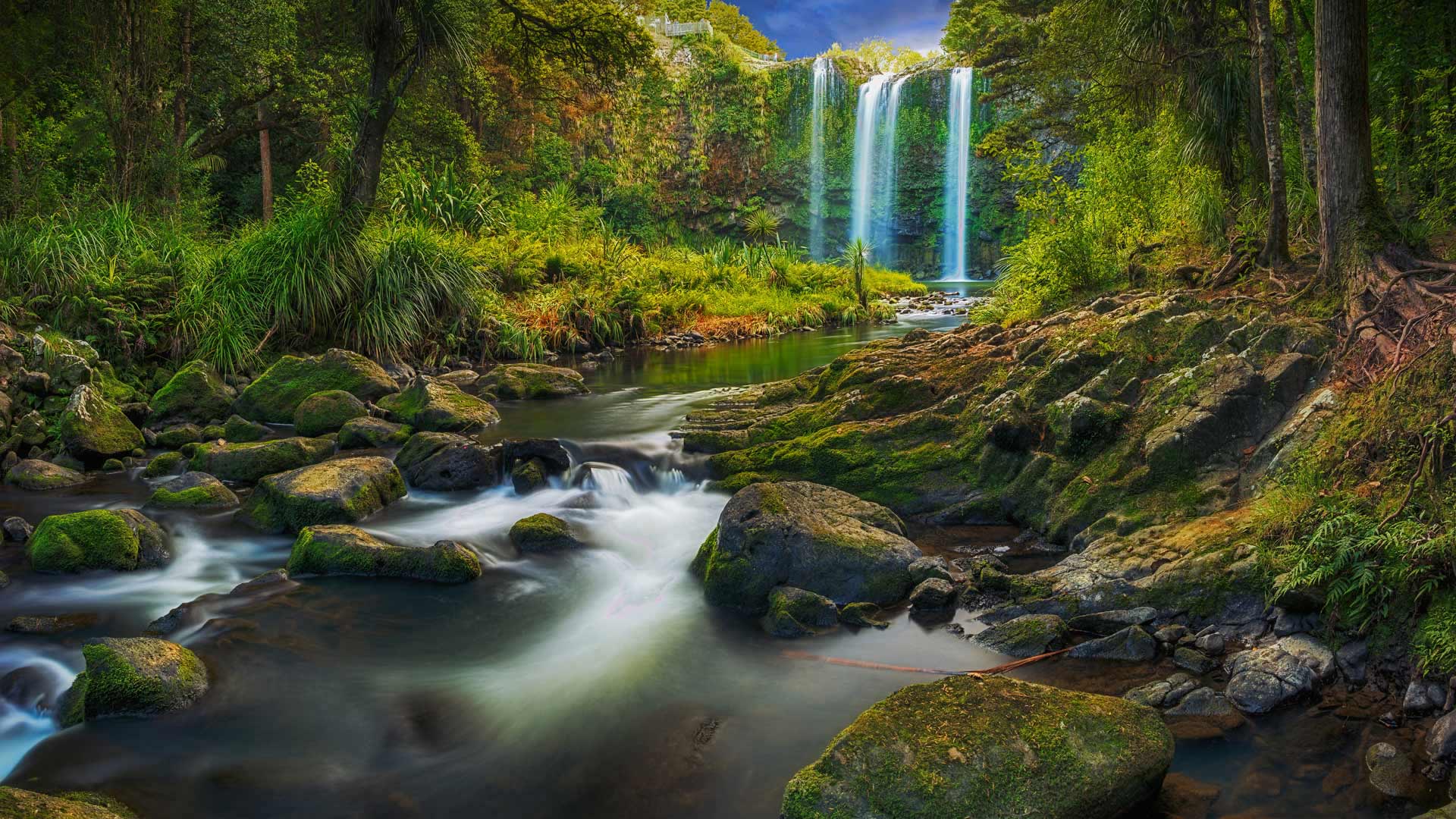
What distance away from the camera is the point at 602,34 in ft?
53.6

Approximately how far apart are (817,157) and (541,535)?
42079mm

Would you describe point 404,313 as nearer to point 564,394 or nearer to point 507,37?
point 564,394

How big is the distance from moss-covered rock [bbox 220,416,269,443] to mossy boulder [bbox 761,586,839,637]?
672cm

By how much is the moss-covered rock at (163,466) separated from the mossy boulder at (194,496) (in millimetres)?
889

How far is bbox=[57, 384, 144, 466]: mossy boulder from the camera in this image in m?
8.47

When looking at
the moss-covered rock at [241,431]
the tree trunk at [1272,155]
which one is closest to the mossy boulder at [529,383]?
the moss-covered rock at [241,431]

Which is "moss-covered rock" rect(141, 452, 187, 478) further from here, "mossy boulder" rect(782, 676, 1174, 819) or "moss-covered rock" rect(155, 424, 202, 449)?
"mossy boulder" rect(782, 676, 1174, 819)

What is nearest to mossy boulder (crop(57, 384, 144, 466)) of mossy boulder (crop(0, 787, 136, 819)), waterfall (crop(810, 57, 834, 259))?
mossy boulder (crop(0, 787, 136, 819))

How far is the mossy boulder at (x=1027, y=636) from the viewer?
448 cm

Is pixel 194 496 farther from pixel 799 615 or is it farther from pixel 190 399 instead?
pixel 799 615

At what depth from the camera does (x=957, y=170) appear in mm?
42156

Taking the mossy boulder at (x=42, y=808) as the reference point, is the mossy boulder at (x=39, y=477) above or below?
above

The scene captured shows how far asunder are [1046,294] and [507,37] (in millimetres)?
12168

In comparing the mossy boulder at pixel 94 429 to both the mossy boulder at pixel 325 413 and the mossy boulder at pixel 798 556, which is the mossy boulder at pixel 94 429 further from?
the mossy boulder at pixel 798 556
